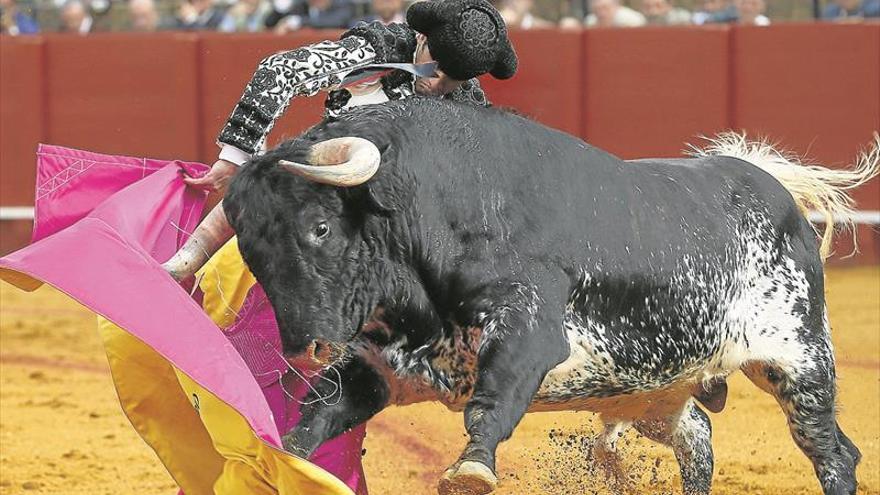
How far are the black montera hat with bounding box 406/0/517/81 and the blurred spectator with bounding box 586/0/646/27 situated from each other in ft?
17.8

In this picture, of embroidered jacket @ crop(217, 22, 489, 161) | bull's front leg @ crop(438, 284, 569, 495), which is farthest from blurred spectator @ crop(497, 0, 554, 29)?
bull's front leg @ crop(438, 284, 569, 495)

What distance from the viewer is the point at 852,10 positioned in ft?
28.6

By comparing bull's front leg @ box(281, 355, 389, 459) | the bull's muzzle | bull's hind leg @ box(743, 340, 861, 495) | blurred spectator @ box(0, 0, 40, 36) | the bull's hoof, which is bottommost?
blurred spectator @ box(0, 0, 40, 36)

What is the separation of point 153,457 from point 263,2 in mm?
4859

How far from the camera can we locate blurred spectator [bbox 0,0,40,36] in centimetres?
964

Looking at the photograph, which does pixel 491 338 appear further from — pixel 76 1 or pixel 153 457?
pixel 76 1

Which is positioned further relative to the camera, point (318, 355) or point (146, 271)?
point (146, 271)

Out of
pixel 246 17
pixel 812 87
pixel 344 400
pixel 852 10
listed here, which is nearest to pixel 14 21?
pixel 246 17

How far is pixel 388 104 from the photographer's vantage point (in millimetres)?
3264

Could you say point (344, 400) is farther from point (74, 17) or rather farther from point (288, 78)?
point (74, 17)

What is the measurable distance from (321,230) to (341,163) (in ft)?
0.46

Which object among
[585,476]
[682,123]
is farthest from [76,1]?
[585,476]

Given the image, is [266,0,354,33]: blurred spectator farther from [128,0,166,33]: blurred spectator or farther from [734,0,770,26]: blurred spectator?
[734,0,770,26]: blurred spectator

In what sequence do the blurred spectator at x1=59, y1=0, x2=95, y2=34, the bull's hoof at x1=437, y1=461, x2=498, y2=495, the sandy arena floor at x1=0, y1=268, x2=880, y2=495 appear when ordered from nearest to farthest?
the bull's hoof at x1=437, y1=461, x2=498, y2=495 < the sandy arena floor at x1=0, y1=268, x2=880, y2=495 < the blurred spectator at x1=59, y1=0, x2=95, y2=34
